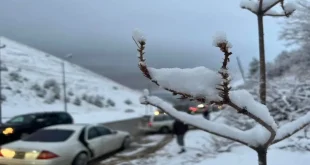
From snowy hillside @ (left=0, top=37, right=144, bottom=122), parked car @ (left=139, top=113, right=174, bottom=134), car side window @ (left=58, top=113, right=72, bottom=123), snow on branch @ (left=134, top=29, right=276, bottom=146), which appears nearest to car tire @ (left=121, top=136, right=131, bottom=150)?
car side window @ (left=58, top=113, right=72, bottom=123)

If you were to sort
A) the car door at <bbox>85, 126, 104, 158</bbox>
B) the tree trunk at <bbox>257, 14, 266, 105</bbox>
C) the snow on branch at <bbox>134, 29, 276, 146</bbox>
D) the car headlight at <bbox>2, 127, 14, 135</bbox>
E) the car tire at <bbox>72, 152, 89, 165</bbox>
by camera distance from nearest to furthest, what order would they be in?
the snow on branch at <bbox>134, 29, 276, 146</bbox> < the tree trunk at <bbox>257, 14, 266, 105</bbox> < the car tire at <bbox>72, 152, 89, 165</bbox> < the car door at <bbox>85, 126, 104, 158</bbox> < the car headlight at <bbox>2, 127, 14, 135</bbox>

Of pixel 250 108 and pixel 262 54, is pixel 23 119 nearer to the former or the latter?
pixel 262 54

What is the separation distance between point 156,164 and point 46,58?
70.9 m

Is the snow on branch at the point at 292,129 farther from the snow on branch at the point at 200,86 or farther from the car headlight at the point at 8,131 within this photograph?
the car headlight at the point at 8,131

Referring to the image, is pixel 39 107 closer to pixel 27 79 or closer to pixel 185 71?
pixel 27 79

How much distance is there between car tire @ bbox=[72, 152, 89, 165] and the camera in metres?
10.7

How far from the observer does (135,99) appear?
294 feet

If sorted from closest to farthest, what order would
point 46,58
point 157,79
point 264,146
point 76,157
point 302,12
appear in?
point 157,79 → point 264,146 → point 76,157 → point 302,12 → point 46,58

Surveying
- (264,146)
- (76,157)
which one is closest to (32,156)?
(76,157)

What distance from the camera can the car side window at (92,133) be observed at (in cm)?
1195

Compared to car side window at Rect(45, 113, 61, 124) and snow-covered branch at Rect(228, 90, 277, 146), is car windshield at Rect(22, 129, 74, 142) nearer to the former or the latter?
car side window at Rect(45, 113, 61, 124)

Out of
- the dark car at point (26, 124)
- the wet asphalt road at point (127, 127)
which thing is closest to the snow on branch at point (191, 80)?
the dark car at point (26, 124)

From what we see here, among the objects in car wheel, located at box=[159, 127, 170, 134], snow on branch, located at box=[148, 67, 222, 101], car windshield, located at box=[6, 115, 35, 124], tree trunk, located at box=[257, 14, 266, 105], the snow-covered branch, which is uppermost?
tree trunk, located at box=[257, 14, 266, 105]

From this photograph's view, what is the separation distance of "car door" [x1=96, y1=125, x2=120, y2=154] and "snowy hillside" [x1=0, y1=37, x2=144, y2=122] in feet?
90.2
